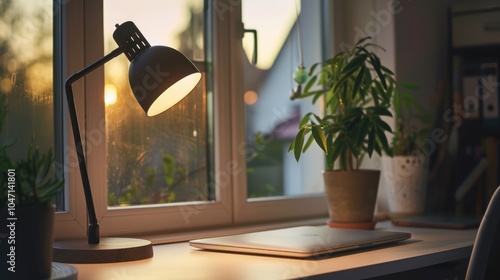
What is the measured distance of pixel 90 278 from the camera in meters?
1.39

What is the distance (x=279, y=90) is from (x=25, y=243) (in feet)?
5.85

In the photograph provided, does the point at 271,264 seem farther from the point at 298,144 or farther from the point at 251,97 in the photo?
the point at 251,97

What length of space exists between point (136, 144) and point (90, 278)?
72 cm

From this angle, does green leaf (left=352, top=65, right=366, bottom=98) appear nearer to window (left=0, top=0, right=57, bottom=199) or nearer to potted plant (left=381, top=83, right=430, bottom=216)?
potted plant (left=381, top=83, right=430, bottom=216)

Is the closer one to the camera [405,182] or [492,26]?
[405,182]

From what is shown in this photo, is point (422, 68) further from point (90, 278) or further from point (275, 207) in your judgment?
point (90, 278)

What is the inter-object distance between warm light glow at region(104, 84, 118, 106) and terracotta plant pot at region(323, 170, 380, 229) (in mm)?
651

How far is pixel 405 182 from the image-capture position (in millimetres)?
2516

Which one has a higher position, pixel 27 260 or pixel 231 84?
pixel 231 84

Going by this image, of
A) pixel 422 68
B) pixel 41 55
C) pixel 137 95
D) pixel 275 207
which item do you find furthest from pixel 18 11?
pixel 422 68

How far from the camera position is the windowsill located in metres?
1.95

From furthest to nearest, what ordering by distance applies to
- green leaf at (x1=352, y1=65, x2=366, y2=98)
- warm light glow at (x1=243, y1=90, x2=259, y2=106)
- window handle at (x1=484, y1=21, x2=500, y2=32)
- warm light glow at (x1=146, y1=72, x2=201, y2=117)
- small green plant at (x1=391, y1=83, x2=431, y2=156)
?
window handle at (x1=484, y1=21, x2=500, y2=32) → warm light glow at (x1=243, y1=90, x2=259, y2=106) → small green plant at (x1=391, y1=83, x2=431, y2=156) → green leaf at (x1=352, y1=65, x2=366, y2=98) → warm light glow at (x1=146, y1=72, x2=201, y2=117)

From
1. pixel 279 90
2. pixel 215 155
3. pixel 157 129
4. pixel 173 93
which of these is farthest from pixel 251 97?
pixel 173 93

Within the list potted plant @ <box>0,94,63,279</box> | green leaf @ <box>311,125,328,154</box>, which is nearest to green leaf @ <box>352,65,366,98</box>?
green leaf @ <box>311,125,328,154</box>
